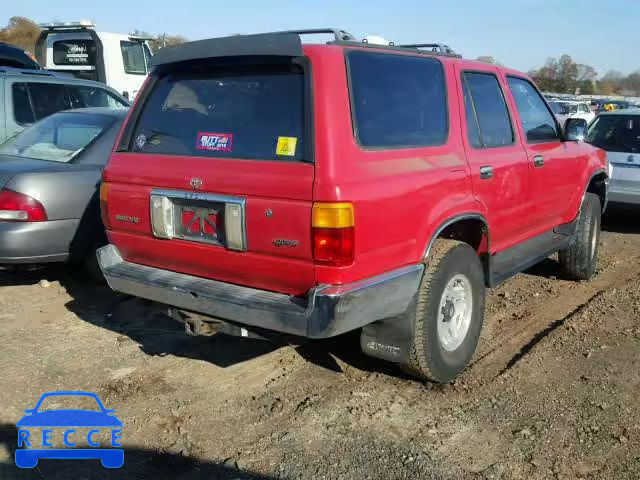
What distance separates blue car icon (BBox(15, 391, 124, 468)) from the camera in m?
3.13

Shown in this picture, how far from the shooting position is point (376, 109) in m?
3.35

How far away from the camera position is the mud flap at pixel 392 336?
3424 mm

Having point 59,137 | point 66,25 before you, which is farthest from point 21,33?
point 59,137

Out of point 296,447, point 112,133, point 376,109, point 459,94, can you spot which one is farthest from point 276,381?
point 112,133

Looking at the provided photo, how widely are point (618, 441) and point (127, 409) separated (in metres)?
2.66

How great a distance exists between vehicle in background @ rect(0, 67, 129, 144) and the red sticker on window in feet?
13.8

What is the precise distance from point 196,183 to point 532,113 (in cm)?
298

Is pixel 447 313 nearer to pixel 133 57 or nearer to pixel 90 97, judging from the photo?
pixel 90 97

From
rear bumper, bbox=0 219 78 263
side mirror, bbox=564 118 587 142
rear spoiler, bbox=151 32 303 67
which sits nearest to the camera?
rear spoiler, bbox=151 32 303 67

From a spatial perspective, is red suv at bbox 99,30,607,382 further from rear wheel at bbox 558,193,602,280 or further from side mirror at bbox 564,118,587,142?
rear wheel at bbox 558,193,602,280

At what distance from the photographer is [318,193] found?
297 centimetres

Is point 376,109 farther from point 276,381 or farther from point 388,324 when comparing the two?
point 276,381

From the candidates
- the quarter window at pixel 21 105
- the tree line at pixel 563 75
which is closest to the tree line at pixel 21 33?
the tree line at pixel 563 75

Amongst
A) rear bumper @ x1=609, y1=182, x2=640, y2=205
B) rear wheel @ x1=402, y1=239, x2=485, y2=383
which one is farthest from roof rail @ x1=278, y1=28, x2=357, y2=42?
rear bumper @ x1=609, y1=182, x2=640, y2=205
